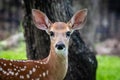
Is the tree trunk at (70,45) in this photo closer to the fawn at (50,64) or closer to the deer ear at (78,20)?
the deer ear at (78,20)

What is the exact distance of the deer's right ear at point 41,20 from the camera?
301 inches

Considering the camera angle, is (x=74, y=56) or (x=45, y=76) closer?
(x=45, y=76)

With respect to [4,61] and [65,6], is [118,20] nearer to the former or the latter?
[65,6]

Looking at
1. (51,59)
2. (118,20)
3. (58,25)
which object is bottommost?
(118,20)

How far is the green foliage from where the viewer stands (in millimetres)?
11148

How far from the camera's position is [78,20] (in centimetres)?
776

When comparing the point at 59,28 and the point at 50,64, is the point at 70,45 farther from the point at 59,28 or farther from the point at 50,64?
the point at 59,28

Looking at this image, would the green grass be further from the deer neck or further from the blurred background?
the deer neck

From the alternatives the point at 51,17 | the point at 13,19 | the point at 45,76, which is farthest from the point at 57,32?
the point at 13,19

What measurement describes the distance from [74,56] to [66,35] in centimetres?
147

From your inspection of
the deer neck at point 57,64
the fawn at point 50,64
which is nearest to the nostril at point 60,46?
the fawn at point 50,64

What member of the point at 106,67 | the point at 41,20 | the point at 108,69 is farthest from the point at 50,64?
the point at 106,67

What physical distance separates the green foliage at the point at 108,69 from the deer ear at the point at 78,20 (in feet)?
10.5

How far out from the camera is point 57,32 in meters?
7.25
